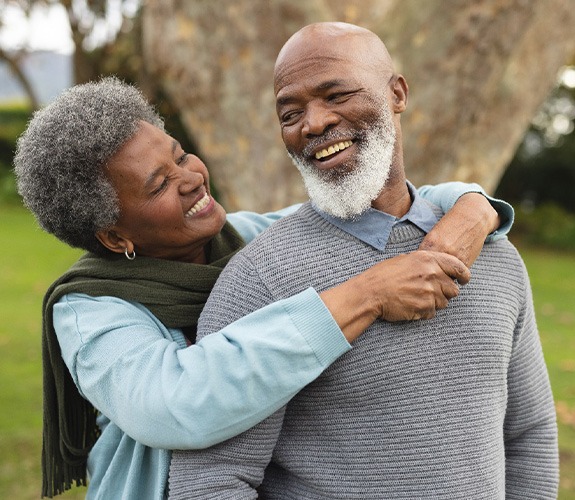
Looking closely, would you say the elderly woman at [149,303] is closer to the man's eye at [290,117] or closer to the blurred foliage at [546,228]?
the man's eye at [290,117]

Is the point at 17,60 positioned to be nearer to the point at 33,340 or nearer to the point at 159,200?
the point at 33,340

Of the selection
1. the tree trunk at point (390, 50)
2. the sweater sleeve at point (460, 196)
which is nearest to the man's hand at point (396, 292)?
the sweater sleeve at point (460, 196)

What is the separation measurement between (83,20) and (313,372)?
11725 mm

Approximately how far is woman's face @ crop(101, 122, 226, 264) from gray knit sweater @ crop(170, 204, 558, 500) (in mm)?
314

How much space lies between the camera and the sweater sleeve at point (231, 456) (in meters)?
1.92

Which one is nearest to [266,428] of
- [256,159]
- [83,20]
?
[256,159]

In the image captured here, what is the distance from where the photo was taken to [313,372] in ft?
6.07

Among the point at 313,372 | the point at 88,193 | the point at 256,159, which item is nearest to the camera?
the point at 313,372

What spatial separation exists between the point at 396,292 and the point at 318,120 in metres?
0.50

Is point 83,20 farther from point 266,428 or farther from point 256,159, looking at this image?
point 266,428

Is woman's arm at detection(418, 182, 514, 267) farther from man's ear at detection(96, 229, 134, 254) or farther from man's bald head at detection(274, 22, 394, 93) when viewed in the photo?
man's ear at detection(96, 229, 134, 254)

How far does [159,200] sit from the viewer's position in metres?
2.34

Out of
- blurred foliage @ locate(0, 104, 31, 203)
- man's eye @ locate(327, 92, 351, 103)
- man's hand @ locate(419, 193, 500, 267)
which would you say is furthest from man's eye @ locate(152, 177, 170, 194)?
blurred foliage @ locate(0, 104, 31, 203)

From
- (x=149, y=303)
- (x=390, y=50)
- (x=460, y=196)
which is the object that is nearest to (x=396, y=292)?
(x=460, y=196)
